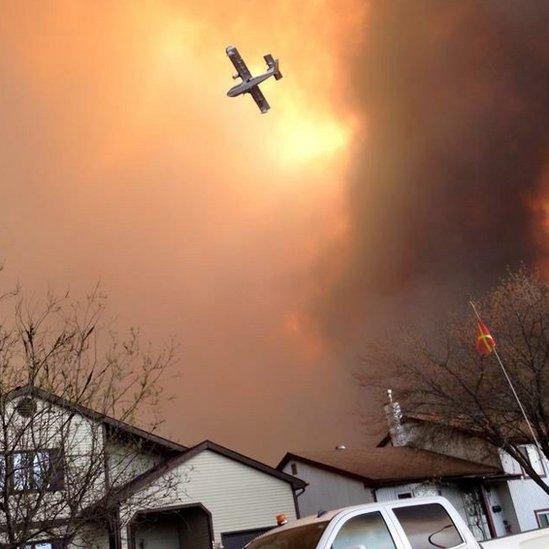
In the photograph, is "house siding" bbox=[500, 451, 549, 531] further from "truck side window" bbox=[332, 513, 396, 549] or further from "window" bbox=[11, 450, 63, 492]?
"truck side window" bbox=[332, 513, 396, 549]

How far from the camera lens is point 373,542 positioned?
6.08 metres

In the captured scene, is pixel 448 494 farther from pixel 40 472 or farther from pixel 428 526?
pixel 428 526

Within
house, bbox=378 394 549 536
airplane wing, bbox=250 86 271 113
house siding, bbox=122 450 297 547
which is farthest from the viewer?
house, bbox=378 394 549 536

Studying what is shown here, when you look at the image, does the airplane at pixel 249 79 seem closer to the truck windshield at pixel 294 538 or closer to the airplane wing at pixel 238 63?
the airplane wing at pixel 238 63

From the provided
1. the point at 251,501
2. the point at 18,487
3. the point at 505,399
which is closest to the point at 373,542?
the point at 18,487

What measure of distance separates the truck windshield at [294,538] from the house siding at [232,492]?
51.5 ft

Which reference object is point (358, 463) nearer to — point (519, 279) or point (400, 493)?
point (400, 493)

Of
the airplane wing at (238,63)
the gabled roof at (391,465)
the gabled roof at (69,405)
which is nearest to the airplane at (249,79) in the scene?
the airplane wing at (238,63)

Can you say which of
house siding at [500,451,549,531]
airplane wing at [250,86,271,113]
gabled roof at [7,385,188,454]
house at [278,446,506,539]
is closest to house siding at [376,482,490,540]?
house at [278,446,506,539]

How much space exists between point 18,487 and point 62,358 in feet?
7.41

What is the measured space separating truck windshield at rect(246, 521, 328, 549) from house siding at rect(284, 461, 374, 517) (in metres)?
19.8

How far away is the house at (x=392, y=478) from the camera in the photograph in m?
26.1

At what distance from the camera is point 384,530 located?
20.5ft

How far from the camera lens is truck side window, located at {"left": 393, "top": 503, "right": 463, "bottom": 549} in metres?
6.46
